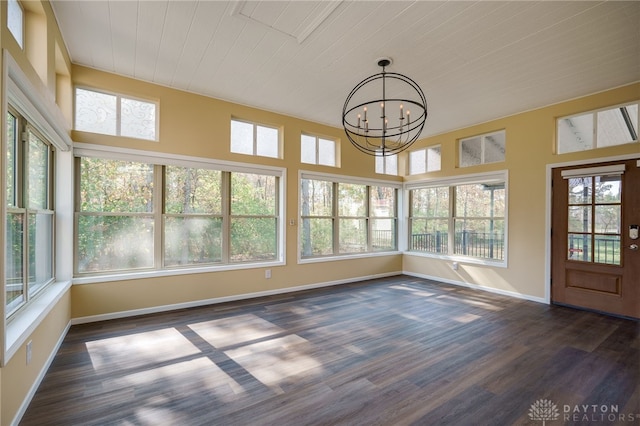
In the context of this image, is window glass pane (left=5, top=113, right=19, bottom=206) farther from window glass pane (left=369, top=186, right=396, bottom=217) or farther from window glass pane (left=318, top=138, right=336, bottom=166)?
window glass pane (left=369, top=186, right=396, bottom=217)

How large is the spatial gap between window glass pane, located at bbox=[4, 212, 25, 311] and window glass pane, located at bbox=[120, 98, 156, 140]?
1948 millimetres

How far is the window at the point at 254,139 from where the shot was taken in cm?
479

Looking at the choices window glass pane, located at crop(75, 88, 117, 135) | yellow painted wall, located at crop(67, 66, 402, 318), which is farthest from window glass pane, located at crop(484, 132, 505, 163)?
window glass pane, located at crop(75, 88, 117, 135)

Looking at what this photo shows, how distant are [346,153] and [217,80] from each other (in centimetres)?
288

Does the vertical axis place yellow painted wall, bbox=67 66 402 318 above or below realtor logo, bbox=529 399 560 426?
above

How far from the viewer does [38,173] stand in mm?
2834

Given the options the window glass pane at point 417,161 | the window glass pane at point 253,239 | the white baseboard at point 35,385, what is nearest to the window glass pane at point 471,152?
the window glass pane at point 417,161

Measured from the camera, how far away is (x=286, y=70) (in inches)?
143

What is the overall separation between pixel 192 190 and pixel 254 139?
133 centimetres

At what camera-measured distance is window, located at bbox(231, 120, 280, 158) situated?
479 centimetres

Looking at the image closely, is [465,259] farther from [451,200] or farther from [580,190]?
[580,190]

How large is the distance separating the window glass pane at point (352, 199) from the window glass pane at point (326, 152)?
1.73 feet

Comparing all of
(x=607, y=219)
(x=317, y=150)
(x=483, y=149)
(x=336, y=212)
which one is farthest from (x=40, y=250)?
(x=607, y=219)

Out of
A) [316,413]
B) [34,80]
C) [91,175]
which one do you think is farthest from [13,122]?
[316,413]
